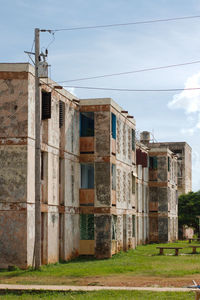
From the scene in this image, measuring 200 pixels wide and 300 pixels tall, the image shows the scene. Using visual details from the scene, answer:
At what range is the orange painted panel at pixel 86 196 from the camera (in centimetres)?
3234

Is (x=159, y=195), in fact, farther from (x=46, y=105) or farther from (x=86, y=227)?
(x=46, y=105)

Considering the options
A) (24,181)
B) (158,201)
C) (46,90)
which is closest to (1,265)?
(24,181)

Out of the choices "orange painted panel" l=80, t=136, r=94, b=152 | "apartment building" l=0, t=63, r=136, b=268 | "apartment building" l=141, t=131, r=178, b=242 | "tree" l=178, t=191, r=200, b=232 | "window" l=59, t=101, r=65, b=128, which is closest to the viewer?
"apartment building" l=0, t=63, r=136, b=268

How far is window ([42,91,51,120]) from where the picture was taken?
86.9 feet

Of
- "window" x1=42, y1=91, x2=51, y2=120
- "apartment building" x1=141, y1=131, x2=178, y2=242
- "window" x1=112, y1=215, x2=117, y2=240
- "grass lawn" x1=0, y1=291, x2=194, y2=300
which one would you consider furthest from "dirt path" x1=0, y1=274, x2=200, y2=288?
"apartment building" x1=141, y1=131, x2=178, y2=242

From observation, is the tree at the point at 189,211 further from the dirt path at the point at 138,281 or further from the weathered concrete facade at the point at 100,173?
the dirt path at the point at 138,281

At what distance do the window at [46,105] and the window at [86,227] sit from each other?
26.4ft

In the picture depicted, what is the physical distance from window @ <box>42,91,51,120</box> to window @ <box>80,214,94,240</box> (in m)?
8.05

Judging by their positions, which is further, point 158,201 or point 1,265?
point 158,201

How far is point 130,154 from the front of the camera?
39156 millimetres

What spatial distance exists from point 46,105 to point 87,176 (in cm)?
818

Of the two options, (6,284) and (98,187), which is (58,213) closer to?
(98,187)

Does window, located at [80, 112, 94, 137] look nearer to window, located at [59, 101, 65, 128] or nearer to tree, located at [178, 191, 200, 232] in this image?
window, located at [59, 101, 65, 128]

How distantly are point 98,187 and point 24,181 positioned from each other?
8.57 meters
